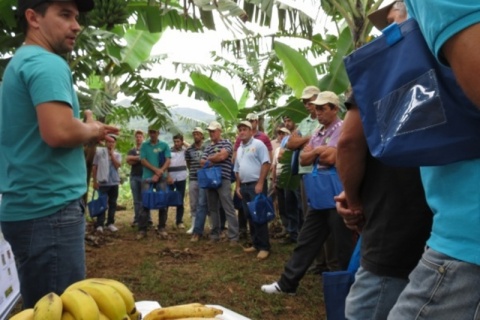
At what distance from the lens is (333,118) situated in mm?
4543

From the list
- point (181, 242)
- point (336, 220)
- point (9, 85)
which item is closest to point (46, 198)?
point (9, 85)

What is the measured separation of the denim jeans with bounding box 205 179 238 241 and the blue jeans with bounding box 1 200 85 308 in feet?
19.5

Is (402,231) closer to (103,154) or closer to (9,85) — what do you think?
(9,85)

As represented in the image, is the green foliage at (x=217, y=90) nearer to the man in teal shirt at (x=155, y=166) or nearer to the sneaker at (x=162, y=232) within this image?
the man in teal shirt at (x=155, y=166)

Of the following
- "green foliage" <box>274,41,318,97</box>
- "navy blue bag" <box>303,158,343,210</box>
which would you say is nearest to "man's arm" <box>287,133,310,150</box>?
"navy blue bag" <box>303,158,343,210</box>

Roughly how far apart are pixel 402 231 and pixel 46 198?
4.37ft

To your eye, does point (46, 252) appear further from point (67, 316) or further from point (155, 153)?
point (155, 153)

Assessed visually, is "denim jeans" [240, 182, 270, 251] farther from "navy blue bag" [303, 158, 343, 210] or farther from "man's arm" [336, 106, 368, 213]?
"man's arm" [336, 106, 368, 213]

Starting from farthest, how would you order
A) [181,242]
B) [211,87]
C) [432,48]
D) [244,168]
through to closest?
[211,87] → [181,242] → [244,168] → [432,48]

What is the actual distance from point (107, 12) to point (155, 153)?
12.6 ft

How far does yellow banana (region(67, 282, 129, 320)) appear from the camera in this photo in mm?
1331

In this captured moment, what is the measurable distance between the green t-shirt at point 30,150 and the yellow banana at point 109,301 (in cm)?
58

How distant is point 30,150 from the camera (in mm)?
1845

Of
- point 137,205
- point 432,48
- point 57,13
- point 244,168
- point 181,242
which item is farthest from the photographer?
point 137,205
